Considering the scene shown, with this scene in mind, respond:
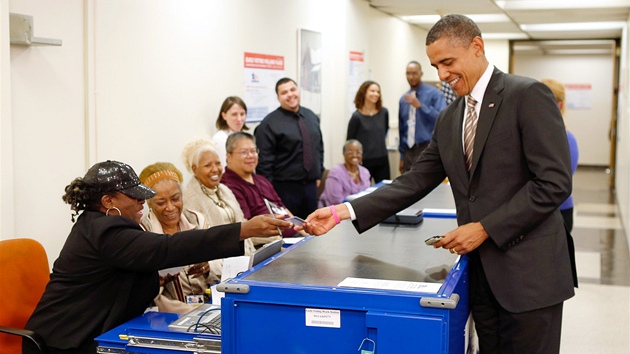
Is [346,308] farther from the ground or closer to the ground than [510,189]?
closer to the ground

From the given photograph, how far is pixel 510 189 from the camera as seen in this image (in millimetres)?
2320

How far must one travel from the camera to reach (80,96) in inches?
154

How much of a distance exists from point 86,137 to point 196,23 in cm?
165

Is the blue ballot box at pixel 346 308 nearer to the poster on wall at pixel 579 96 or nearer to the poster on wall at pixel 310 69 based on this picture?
the poster on wall at pixel 310 69

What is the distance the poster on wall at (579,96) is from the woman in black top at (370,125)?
29.9 ft

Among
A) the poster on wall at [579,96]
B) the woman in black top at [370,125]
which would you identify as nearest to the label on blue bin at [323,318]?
the woman in black top at [370,125]

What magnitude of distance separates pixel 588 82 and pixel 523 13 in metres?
6.19

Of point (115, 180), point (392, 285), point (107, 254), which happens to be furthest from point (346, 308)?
point (115, 180)

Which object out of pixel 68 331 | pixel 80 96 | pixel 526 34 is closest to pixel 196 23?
pixel 80 96

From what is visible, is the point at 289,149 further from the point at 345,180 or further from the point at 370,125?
the point at 370,125

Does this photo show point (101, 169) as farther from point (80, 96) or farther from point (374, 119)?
point (374, 119)

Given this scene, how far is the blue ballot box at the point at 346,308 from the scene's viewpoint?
1961 mm

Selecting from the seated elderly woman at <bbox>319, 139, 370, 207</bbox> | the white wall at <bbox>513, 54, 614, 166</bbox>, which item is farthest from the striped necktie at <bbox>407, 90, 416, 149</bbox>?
the white wall at <bbox>513, 54, 614, 166</bbox>

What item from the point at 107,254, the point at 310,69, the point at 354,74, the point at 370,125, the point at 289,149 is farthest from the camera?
the point at 354,74
